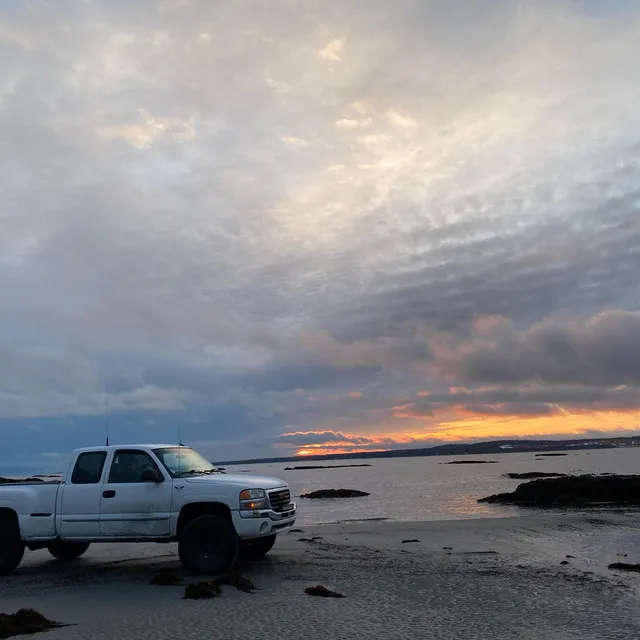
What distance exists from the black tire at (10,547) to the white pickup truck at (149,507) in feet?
0.05

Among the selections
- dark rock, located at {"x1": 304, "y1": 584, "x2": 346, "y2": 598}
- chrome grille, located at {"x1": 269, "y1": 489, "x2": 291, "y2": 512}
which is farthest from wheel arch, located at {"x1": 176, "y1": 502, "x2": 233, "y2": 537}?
dark rock, located at {"x1": 304, "y1": 584, "x2": 346, "y2": 598}

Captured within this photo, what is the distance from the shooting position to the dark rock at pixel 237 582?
30.0ft

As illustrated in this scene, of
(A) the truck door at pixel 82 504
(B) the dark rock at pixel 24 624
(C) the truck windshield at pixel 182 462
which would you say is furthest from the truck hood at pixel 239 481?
(B) the dark rock at pixel 24 624

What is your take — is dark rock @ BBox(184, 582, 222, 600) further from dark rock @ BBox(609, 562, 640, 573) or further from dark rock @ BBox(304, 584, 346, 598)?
dark rock @ BBox(609, 562, 640, 573)

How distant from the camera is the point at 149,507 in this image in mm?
10922

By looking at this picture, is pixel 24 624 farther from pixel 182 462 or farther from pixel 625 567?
pixel 625 567

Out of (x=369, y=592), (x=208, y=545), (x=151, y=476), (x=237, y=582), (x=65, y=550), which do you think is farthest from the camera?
(x=65, y=550)

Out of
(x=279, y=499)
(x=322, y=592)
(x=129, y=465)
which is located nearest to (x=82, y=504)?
(x=129, y=465)

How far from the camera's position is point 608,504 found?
1072 inches

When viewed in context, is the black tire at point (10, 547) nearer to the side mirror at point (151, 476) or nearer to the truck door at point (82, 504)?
the truck door at point (82, 504)

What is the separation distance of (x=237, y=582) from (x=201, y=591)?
0.75 metres

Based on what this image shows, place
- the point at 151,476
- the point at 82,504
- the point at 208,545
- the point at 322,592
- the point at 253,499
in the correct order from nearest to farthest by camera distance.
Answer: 1. the point at 322,592
2. the point at 208,545
3. the point at 253,499
4. the point at 151,476
5. the point at 82,504

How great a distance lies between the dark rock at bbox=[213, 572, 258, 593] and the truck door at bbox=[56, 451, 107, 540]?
2.75 m

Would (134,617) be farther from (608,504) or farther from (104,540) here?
(608,504)
